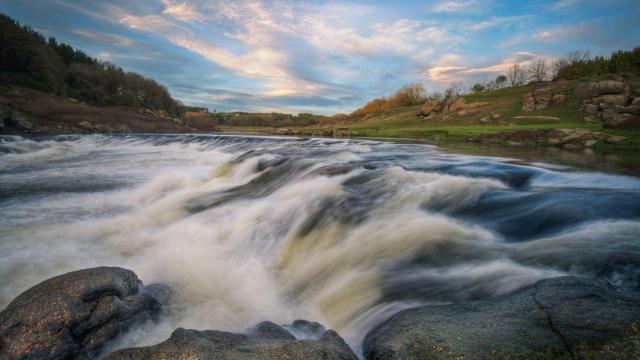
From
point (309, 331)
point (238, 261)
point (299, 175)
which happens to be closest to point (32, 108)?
point (299, 175)

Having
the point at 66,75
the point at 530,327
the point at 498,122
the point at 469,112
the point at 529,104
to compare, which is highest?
the point at 66,75

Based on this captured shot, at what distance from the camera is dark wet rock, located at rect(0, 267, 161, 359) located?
3.21 meters

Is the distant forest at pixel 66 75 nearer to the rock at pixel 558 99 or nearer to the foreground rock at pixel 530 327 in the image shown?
the foreground rock at pixel 530 327

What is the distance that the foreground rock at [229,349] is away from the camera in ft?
9.25

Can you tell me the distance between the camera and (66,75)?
2972 inches

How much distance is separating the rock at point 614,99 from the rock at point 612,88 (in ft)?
3.01

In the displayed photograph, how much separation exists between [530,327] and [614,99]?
51.3 metres

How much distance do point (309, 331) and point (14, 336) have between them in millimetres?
2793

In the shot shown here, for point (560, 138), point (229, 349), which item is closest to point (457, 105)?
point (560, 138)

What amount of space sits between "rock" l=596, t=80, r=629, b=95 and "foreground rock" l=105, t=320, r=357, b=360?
176ft

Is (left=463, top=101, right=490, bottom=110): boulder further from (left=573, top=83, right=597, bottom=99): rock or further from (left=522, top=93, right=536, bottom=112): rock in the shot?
(left=573, top=83, right=597, bottom=99): rock

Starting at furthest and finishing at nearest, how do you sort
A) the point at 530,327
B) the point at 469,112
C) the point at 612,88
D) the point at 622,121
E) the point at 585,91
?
the point at 469,112, the point at 585,91, the point at 612,88, the point at 622,121, the point at 530,327

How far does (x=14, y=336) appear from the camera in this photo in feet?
10.5

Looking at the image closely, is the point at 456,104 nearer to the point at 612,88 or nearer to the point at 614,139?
the point at 612,88
